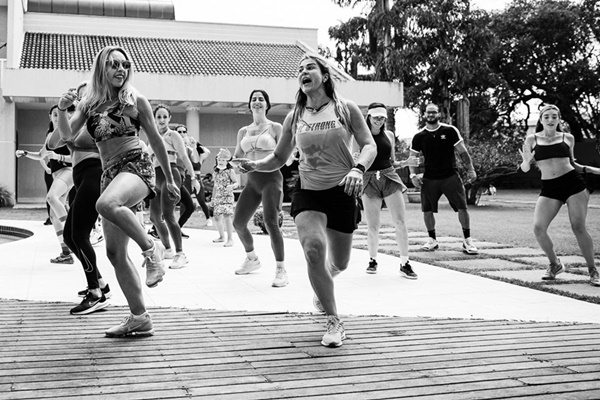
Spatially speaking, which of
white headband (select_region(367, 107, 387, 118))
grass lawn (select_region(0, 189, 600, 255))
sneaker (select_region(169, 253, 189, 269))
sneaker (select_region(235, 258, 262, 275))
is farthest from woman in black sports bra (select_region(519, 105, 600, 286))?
sneaker (select_region(169, 253, 189, 269))

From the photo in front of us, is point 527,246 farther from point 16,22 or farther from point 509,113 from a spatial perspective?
point 509,113

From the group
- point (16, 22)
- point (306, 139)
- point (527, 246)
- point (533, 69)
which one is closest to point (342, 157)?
point (306, 139)

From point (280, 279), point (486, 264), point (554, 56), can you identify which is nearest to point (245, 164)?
point (280, 279)

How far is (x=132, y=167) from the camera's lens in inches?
167

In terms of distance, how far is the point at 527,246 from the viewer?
1011 cm

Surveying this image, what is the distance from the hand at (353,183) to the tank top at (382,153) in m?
3.35

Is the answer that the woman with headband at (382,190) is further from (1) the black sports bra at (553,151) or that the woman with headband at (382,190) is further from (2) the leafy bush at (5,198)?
(2) the leafy bush at (5,198)

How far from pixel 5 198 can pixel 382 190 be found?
18.9 m

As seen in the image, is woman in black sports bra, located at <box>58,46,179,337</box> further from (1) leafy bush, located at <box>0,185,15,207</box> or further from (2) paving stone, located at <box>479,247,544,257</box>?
(1) leafy bush, located at <box>0,185,15,207</box>

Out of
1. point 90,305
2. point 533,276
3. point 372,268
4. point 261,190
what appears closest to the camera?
point 90,305

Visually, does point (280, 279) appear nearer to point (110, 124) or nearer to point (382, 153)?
point (382, 153)

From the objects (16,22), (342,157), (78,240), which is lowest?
(78,240)

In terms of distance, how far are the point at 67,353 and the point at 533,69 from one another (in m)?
43.4

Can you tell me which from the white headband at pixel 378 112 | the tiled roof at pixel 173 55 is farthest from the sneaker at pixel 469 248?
the tiled roof at pixel 173 55
